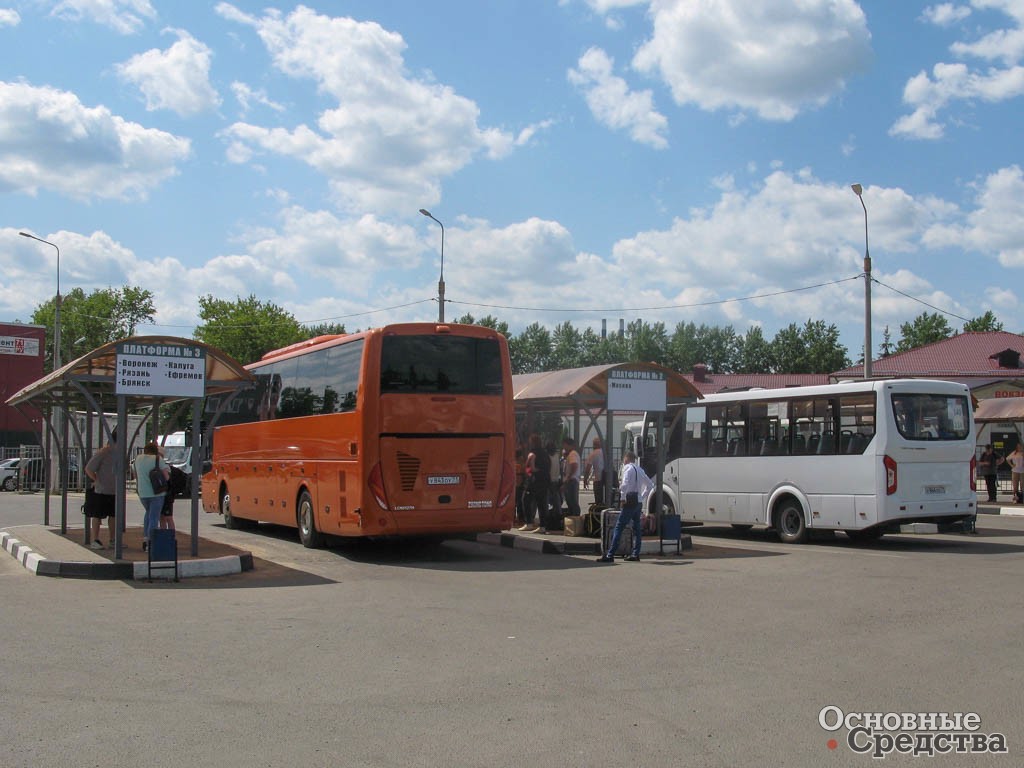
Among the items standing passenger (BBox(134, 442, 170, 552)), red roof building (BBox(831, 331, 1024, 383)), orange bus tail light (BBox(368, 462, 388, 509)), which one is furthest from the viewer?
red roof building (BBox(831, 331, 1024, 383))

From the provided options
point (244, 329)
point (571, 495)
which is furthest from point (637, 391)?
point (244, 329)

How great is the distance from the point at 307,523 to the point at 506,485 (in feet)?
11.9

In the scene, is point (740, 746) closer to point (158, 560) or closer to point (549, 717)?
point (549, 717)

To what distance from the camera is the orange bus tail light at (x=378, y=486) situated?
14609mm

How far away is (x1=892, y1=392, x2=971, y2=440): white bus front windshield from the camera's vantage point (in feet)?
54.0

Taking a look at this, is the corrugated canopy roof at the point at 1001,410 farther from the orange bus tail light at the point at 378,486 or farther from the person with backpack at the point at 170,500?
the person with backpack at the point at 170,500

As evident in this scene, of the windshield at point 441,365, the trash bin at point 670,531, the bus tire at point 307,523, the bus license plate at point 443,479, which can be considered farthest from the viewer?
the bus tire at point 307,523

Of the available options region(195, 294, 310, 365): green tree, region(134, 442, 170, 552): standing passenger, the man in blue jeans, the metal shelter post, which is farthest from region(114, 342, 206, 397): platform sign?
region(195, 294, 310, 365): green tree

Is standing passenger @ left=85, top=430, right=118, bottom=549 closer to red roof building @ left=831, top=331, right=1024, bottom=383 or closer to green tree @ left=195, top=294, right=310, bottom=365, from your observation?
red roof building @ left=831, top=331, right=1024, bottom=383

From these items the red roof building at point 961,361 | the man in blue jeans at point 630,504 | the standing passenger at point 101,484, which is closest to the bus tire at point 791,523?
the man in blue jeans at point 630,504

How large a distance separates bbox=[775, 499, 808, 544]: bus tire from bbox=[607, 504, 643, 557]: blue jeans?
390 cm

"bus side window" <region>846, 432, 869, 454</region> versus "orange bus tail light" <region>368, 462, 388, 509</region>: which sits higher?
"bus side window" <region>846, 432, 869, 454</region>

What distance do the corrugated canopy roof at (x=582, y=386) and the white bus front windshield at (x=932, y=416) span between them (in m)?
3.32

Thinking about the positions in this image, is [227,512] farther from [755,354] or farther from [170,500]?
[755,354]
